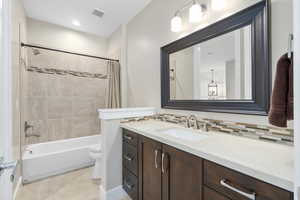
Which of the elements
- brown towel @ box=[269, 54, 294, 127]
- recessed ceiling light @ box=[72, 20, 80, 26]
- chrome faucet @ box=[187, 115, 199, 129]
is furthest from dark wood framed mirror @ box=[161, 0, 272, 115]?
recessed ceiling light @ box=[72, 20, 80, 26]

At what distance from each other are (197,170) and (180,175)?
0.19m

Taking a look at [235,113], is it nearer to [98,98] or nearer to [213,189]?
[213,189]

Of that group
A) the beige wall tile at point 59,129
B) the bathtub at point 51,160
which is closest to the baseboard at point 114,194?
the bathtub at point 51,160

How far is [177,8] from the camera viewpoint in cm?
178

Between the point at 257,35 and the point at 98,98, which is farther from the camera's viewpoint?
the point at 98,98

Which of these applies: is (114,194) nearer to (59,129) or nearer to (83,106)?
(59,129)

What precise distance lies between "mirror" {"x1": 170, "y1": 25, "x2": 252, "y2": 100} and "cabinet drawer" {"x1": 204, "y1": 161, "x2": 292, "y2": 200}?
683mm

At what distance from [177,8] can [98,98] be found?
2.51 metres

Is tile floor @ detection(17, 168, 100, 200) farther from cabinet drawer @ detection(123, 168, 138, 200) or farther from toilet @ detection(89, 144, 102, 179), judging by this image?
cabinet drawer @ detection(123, 168, 138, 200)

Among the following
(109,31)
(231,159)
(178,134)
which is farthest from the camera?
(109,31)

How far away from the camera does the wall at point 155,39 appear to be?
1.01 meters

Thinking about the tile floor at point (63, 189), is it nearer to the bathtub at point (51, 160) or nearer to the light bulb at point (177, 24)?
the bathtub at point (51, 160)

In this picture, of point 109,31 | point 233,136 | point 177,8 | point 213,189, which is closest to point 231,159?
point 213,189

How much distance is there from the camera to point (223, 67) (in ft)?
4.63
